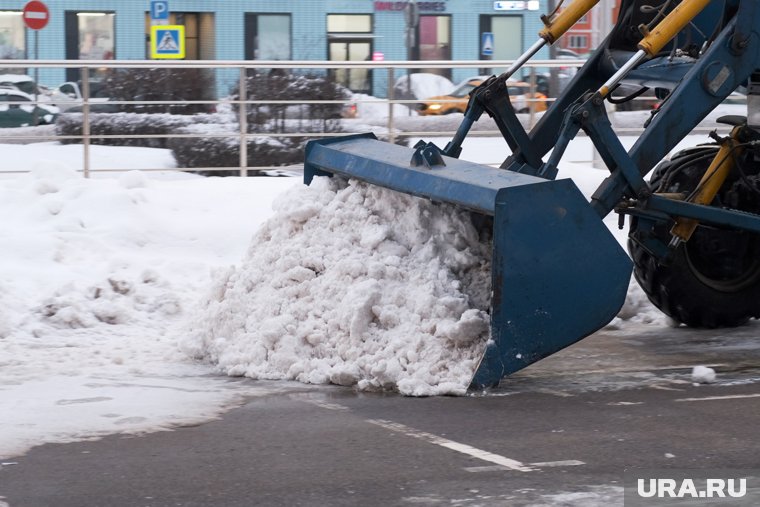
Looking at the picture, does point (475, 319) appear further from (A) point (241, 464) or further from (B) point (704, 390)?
(A) point (241, 464)

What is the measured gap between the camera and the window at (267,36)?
36469 mm

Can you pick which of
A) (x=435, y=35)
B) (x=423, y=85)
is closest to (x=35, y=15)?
(x=435, y=35)

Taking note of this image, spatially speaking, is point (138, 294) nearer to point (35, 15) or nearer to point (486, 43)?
point (35, 15)

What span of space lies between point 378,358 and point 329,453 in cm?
128

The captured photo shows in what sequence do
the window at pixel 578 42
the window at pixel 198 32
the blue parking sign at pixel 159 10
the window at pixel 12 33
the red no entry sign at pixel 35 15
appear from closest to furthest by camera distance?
1. the red no entry sign at pixel 35 15
2. the blue parking sign at pixel 159 10
3. the window at pixel 12 33
4. the window at pixel 578 42
5. the window at pixel 198 32

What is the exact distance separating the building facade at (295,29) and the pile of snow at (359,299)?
2712 cm

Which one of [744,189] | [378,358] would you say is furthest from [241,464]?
[744,189]

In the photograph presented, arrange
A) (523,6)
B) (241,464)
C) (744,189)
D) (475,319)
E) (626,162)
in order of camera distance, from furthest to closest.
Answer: (523,6)
(744,189)
(626,162)
(475,319)
(241,464)

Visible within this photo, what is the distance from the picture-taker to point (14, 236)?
33.5 ft

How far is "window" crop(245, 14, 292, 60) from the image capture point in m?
36.5

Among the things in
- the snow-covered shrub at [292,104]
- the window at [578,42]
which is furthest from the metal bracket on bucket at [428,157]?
the window at [578,42]

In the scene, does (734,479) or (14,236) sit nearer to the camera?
(734,479)

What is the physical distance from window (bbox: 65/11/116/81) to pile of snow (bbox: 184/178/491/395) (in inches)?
1106

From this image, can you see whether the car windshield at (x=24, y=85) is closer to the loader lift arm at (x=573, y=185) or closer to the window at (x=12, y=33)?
the loader lift arm at (x=573, y=185)
